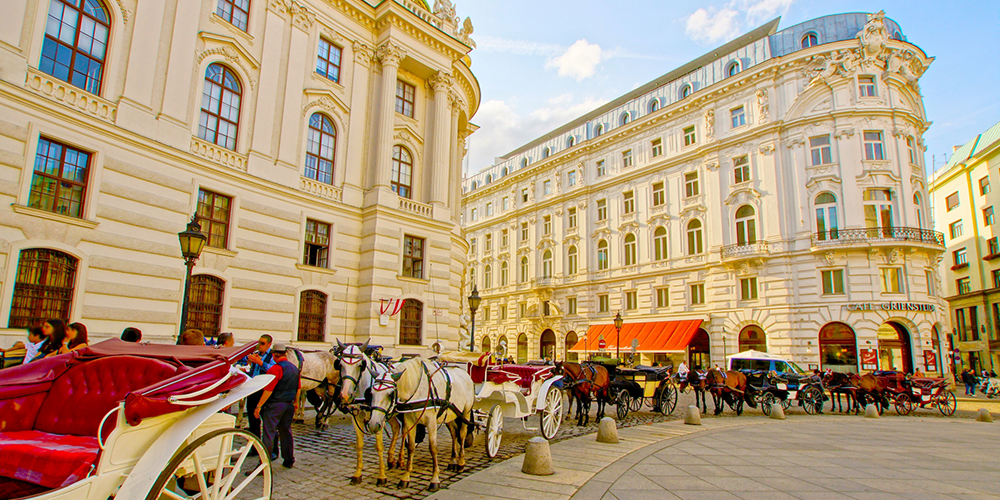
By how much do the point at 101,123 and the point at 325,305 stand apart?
9144 millimetres

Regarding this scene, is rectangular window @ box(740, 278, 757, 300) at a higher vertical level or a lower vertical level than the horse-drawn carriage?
higher

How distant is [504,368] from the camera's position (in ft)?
36.5

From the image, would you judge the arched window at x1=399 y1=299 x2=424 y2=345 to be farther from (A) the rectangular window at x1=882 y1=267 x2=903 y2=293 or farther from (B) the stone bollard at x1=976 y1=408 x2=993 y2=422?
(A) the rectangular window at x1=882 y1=267 x2=903 y2=293

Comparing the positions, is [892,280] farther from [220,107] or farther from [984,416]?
[220,107]

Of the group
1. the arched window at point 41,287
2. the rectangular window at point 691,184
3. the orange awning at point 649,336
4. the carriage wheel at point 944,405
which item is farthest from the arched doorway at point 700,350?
the arched window at point 41,287

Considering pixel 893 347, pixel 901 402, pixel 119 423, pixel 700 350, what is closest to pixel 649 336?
pixel 700 350

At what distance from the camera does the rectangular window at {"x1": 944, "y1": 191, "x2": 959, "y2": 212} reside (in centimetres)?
5156

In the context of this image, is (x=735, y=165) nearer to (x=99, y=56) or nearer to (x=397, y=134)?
(x=397, y=134)

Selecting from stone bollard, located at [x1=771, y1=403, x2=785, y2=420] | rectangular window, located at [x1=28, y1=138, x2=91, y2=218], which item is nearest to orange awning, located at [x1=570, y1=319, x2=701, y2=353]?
stone bollard, located at [x1=771, y1=403, x2=785, y2=420]

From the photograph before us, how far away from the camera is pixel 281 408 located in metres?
8.12

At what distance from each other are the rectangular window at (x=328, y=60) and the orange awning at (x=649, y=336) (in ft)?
87.2

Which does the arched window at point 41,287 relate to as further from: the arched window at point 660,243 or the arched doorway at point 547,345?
the arched doorway at point 547,345

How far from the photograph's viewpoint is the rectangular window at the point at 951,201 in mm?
51559

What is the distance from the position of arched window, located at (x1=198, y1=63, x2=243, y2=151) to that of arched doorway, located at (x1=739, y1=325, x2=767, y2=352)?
30896 mm
